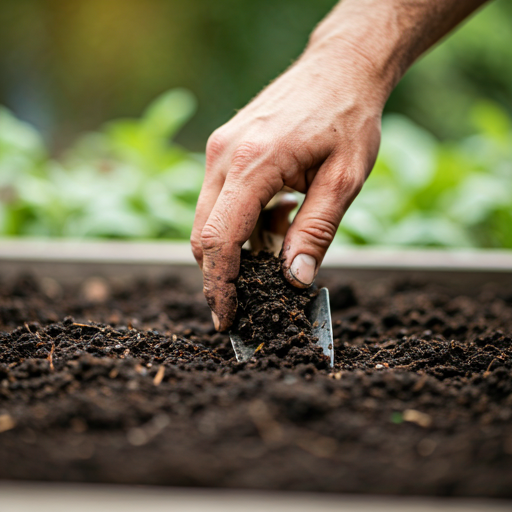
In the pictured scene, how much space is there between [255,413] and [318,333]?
41 cm

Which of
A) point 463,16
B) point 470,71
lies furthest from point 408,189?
point 470,71

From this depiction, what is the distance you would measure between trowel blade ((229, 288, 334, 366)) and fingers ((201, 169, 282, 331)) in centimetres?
15

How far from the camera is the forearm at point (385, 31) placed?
1.17 metres

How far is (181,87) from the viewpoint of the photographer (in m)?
7.25

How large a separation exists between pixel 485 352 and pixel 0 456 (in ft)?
3.26

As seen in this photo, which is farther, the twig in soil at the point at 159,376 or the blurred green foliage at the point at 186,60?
the blurred green foliage at the point at 186,60

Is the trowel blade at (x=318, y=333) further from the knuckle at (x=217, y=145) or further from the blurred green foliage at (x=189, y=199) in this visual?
the blurred green foliage at (x=189, y=199)

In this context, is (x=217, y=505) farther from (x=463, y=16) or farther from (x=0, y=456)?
(x=463, y=16)

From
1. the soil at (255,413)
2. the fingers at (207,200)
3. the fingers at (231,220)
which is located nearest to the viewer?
the soil at (255,413)

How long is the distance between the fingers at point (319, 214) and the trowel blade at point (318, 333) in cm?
13

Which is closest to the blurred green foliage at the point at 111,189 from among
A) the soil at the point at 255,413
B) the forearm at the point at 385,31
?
the soil at the point at 255,413

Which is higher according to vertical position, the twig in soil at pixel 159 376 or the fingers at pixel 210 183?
the fingers at pixel 210 183

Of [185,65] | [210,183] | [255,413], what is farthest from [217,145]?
[185,65]

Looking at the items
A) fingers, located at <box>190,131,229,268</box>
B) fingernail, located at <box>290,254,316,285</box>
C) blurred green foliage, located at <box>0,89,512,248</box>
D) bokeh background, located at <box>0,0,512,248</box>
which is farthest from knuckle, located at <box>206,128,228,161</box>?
bokeh background, located at <box>0,0,512,248</box>
